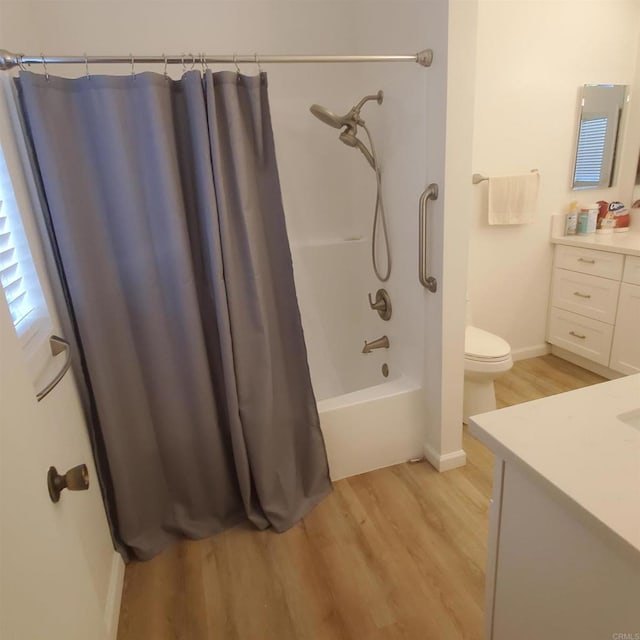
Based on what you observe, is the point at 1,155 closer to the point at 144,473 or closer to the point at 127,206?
the point at 127,206

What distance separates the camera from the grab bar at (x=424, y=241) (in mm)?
1693

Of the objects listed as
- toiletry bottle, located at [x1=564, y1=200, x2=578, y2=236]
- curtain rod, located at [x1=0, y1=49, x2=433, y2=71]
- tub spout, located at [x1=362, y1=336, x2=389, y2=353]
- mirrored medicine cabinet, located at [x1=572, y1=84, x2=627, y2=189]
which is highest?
curtain rod, located at [x1=0, y1=49, x2=433, y2=71]

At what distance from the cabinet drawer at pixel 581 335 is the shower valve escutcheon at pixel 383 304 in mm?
1414

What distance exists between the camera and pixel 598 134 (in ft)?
9.01

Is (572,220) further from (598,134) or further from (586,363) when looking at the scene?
(586,363)

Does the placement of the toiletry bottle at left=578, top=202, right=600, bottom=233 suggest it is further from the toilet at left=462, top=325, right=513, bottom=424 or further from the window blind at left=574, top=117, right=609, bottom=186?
the toilet at left=462, top=325, right=513, bottom=424

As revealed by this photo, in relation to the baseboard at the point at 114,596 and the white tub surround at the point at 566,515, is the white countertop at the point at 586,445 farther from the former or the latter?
the baseboard at the point at 114,596

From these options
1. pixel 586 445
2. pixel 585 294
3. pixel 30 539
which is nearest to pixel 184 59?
pixel 30 539

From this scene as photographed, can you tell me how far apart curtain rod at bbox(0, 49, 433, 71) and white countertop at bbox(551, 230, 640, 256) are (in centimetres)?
162

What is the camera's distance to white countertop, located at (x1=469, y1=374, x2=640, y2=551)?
64 cm

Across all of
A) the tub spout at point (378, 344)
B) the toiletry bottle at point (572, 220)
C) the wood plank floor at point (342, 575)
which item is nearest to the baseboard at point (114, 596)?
the wood plank floor at point (342, 575)

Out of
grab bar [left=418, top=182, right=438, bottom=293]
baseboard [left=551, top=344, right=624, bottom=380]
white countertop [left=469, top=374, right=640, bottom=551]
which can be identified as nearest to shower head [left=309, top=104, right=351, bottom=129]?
grab bar [left=418, top=182, right=438, bottom=293]

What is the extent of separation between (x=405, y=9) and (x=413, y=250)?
3.12 feet

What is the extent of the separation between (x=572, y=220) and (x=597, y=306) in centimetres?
60
